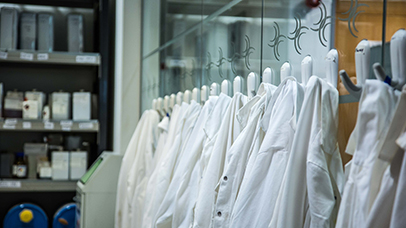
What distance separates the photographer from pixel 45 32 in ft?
11.8

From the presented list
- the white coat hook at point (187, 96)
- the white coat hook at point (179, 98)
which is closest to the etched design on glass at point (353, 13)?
the white coat hook at point (187, 96)

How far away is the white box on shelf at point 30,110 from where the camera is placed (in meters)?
3.49

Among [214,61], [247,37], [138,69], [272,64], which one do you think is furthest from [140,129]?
[272,64]

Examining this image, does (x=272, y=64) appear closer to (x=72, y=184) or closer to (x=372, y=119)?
(x=372, y=119)

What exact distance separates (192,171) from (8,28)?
7.90ft

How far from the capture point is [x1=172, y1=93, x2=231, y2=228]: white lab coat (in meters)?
1.67

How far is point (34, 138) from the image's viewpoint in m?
3.84

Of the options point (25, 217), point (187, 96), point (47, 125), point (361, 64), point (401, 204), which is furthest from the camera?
point (47, 125)

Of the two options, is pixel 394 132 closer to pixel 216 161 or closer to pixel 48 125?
pixel 216 161

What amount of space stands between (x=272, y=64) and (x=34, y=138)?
291cm

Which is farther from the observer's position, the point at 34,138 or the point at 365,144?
the point at 34,138

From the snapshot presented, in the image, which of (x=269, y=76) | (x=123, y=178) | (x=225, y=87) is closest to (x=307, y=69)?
(x=269, y=76)

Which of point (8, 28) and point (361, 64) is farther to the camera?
point (8, 28)

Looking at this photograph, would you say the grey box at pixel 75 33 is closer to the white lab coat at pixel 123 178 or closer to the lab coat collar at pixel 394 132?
the white lab coat at pixel 123 178
